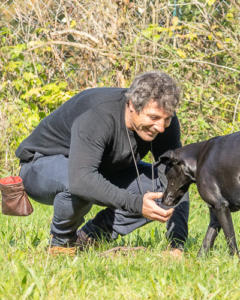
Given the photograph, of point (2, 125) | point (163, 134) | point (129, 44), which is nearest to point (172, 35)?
point (129, 44)

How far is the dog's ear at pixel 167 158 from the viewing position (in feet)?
14.4

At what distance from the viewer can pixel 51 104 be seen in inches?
304

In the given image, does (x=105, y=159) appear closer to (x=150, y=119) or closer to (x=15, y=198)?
(x=150, y=119)

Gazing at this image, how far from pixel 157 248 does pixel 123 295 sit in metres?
1.31

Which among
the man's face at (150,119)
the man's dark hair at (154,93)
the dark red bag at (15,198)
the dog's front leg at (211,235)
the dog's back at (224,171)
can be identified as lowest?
the dog's front leg at (211,235)

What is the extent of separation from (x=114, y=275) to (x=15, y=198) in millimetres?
1353

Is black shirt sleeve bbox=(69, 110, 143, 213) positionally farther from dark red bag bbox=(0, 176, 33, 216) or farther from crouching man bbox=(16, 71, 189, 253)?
dark red bag bbox=(0, 176, 33, 216)

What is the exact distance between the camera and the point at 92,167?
12.5 feet

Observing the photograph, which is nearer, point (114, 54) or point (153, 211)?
point (153, 211)

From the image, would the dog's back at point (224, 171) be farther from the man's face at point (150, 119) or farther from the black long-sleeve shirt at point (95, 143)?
the man's face at point (150, 119)

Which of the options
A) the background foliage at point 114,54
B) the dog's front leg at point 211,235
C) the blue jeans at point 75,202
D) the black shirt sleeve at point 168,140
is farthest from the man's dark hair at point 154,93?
the background foliage at point 114,54

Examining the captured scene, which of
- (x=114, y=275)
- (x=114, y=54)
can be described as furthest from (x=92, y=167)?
(x=114, y=54)

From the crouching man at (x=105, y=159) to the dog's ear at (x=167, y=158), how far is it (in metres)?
0.12

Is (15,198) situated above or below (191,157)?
below
